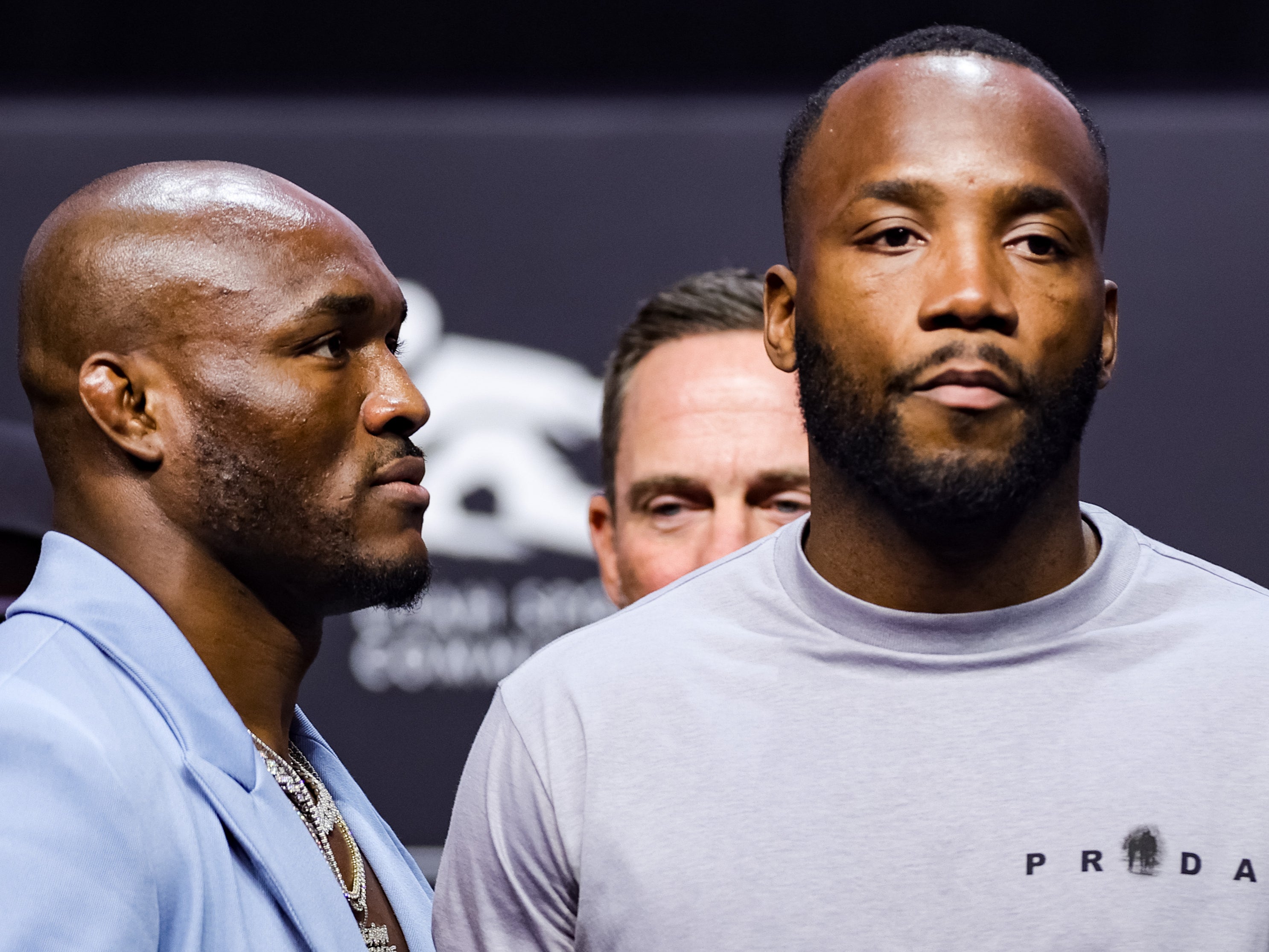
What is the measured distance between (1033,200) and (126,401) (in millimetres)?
973

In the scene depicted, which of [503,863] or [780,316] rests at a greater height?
[780,316]

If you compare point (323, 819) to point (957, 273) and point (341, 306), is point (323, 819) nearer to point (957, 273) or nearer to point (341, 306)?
point (341, 306)

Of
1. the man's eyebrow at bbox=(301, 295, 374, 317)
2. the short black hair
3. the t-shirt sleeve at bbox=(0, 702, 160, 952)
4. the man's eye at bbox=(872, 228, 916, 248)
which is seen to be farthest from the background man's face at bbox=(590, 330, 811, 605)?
the t-shirt sleeve at bbox=(0, 702, 160, 952)

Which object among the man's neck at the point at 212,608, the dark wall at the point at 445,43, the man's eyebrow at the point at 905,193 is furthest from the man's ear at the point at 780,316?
the dark wall at the point at 445,43

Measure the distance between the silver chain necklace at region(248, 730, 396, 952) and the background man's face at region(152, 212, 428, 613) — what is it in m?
0.19

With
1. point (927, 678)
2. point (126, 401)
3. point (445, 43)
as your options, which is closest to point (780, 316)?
point (927, 678)

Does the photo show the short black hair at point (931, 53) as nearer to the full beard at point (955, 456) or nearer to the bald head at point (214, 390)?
the full beard at point (955, 456)

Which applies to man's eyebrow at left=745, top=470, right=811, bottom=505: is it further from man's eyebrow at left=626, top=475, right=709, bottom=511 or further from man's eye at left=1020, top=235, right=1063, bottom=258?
man's eye at left=1020, top=235, right=1063, bottom=258

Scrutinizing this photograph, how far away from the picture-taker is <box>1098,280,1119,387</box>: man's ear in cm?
127

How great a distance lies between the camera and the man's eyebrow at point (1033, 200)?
121 cm

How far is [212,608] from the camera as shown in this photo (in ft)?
5.22

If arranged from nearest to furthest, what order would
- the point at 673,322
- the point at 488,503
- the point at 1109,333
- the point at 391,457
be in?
1. the point at 1109,333
2. the point at 391,457
3. the point at 673,322
4. the point at 488,503

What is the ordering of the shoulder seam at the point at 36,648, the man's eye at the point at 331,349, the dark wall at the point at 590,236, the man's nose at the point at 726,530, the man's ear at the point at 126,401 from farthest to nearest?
the dark wall at the point at 590,236
the man's nose at the point at 726,530
the man's eye at the point at 331,349
the man's ear at the point at 126,401
the shoulder seam at the point at 36,648

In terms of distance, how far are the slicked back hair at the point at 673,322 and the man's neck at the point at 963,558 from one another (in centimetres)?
109
